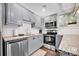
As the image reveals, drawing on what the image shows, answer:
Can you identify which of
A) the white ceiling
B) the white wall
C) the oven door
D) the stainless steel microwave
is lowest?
the oven door

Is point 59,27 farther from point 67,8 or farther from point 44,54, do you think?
point 44,54

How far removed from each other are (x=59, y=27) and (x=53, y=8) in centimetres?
30

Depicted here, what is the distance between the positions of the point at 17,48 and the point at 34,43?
0.26 metres

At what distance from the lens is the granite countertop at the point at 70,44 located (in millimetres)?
1603

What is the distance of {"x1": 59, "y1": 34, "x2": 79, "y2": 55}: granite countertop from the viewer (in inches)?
63.1

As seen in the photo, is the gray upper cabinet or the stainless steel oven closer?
the gray upper cabinet

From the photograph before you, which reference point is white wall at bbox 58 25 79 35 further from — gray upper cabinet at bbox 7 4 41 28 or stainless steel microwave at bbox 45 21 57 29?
gray upper cabinet at bbox 7 4 41 28

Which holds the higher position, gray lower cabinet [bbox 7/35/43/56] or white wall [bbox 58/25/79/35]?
white wall [bbox 58/25/79/35]

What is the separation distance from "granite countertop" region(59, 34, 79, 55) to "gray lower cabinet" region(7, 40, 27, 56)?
544mm

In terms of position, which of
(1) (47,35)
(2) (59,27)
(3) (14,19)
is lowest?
(1) (47,35)

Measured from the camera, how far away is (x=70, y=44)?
1.61m

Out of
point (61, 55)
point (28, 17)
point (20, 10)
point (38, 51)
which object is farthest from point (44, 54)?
point (20, 10)

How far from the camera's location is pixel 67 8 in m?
1.62

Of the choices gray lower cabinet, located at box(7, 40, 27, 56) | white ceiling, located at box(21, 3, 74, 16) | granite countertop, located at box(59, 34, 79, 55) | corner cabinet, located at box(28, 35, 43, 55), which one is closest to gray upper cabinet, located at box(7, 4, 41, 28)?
white ceiling, located at box(21, 3, 74, 16)
